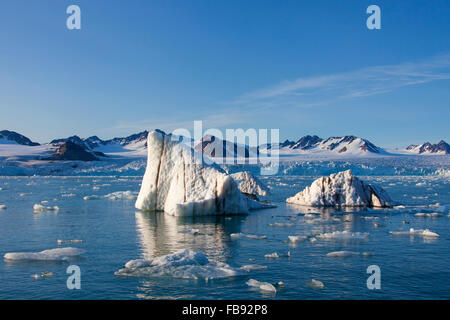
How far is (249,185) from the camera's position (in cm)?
3419

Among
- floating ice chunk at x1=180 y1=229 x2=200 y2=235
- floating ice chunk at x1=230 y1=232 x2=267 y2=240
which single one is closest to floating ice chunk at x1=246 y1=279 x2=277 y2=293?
floating ice chunk at x1=230 y1=232 x2=267 y2=240

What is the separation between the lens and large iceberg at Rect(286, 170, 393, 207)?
25.1 metres

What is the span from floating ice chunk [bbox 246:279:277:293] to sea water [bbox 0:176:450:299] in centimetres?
9

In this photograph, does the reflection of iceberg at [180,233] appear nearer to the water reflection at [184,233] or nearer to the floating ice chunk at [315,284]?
the water reflection at [184,233]

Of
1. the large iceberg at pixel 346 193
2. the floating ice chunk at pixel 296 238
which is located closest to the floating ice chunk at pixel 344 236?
the floating ice chunk at pixel 296 238

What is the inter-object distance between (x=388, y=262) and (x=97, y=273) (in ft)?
25.1

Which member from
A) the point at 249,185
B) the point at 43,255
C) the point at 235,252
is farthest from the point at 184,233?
the point at 249,185

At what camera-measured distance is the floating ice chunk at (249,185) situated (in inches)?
1330

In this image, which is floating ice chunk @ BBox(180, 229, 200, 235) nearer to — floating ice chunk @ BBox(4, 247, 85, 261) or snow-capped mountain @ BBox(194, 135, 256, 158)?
floating ice chunk @ BBox(4, 247, 85, 261)

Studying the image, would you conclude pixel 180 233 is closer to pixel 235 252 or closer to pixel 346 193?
pixel 235 252

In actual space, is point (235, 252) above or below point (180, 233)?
below

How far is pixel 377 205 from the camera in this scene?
24.8 m

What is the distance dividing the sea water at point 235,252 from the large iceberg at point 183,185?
83 centimetres

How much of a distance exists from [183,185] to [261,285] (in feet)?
39.5
